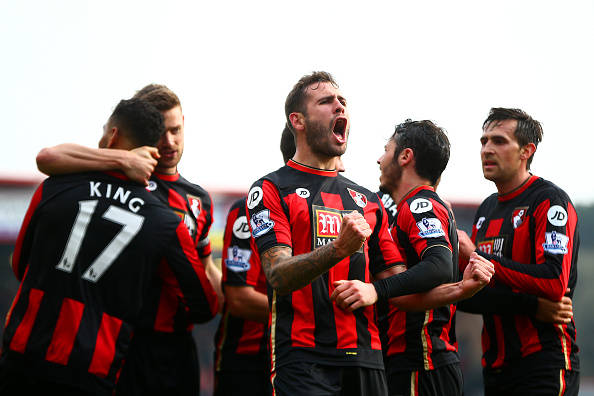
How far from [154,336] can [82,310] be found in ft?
2.54

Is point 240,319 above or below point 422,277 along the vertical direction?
below

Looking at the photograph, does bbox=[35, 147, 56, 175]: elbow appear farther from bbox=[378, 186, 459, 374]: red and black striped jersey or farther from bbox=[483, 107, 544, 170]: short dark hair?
bbox=[483, 107, 544, 170]: short dark hair

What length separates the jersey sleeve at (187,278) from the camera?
3.71 m

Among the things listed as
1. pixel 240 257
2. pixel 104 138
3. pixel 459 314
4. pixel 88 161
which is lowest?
pixel 459 314

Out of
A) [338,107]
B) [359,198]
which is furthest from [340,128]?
[359,198]

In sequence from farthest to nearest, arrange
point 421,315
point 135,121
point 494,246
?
point 494,246
point 421,315
point 135,121

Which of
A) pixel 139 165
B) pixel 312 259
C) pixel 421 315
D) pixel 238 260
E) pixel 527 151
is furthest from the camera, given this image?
pixel 527 151

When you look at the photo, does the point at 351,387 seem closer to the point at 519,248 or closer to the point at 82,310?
the point at 82,310

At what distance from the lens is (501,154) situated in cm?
504

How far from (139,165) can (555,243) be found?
10.3 ft

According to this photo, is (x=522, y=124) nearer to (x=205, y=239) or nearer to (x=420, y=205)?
(x=420, y=205)

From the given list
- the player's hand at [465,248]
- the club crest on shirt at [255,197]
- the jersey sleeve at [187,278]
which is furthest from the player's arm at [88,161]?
the player's hand at [465,248]

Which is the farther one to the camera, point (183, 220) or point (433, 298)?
→ point (183, 220)

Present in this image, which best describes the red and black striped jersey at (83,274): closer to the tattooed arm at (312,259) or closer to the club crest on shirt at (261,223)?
the club crest on shirt at (261,223)
